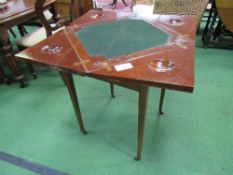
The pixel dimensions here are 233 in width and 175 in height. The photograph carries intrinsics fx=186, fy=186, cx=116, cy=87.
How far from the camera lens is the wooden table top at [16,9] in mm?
1811

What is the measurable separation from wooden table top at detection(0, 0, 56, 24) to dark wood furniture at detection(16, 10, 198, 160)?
84 cm

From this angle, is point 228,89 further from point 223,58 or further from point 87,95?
point 87,95

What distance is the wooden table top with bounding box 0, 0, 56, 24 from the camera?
1.81 m

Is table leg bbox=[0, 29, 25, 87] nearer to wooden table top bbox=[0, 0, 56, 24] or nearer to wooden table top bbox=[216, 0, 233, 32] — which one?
wooden table top bbox=[0, 0, 56, 24]

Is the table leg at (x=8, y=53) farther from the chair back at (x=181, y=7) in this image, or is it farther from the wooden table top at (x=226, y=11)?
the wooden table top at (x=226, y=11)

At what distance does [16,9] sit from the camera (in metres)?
1.98

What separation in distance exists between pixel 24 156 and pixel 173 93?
1486mm

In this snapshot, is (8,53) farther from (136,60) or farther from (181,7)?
(181,7)

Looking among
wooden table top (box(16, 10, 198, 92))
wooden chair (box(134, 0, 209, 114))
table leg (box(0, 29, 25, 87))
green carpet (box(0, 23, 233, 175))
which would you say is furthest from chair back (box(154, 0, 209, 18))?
table leg (box(0, 29, 25, 87))

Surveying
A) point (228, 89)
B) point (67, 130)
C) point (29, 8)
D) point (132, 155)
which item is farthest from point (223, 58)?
point (29, 8)

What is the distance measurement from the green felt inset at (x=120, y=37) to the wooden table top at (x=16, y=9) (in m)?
0.94

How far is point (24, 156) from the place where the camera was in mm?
1445

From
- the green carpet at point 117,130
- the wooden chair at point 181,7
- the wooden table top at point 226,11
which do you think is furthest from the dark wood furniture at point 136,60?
the wooden table top at point 226,11

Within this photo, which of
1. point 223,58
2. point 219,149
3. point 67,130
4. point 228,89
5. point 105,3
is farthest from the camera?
point 105,3
